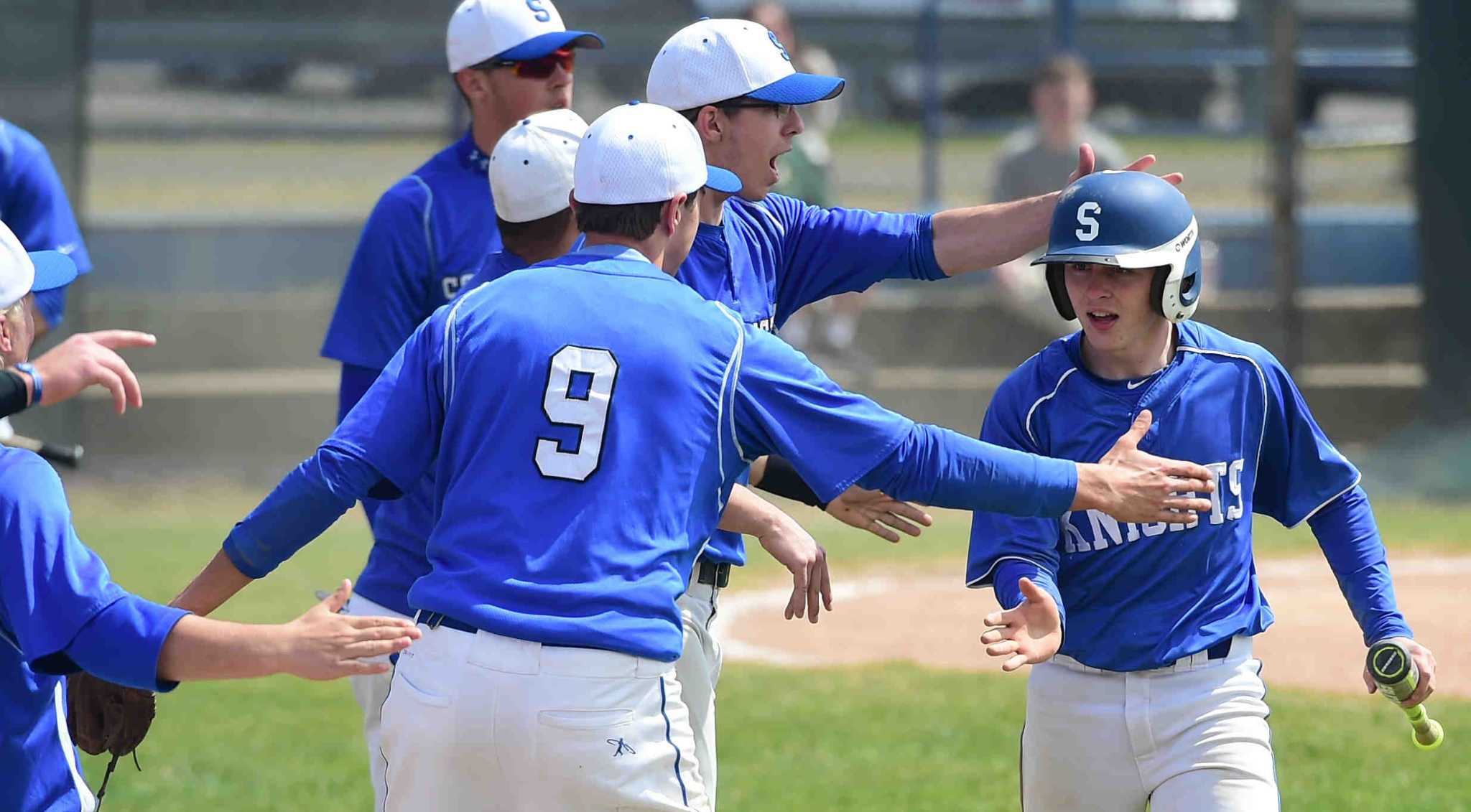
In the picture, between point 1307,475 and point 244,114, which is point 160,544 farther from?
point 1307,475

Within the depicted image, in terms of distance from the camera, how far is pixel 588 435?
3.38 m

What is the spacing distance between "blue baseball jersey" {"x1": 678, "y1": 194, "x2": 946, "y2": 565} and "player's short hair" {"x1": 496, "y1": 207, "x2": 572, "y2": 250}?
1.36 ft

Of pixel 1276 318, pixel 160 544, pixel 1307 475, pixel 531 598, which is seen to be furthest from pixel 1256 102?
pixel 531 598

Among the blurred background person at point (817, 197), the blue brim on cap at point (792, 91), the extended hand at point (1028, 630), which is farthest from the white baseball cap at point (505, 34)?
the blurred background person at point (817, 197)

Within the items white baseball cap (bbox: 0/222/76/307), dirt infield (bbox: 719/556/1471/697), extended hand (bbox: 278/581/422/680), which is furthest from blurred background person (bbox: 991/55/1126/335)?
extended hand (bbox: 278/581/422/680)

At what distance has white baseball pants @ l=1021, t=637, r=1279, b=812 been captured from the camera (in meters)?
3.97

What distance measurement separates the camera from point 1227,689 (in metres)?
4.06

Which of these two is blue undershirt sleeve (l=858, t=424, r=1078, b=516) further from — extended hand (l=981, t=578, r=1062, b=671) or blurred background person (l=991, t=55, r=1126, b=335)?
blurred background person (l=991, t=55, r=1126, b=335)

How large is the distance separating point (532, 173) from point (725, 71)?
1.85 ft

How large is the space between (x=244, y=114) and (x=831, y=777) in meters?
10.4

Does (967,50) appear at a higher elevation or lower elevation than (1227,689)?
lower

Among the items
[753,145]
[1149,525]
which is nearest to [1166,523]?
[1149,525]

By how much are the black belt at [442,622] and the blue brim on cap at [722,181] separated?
1.11m

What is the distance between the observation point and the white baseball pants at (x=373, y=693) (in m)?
4.54
